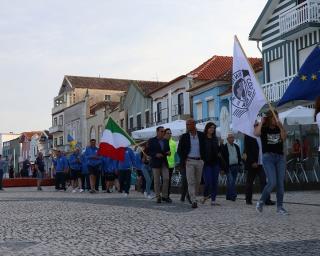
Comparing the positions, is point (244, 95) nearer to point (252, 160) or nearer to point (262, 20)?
point (252, 160)

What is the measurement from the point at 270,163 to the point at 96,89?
2288 inches

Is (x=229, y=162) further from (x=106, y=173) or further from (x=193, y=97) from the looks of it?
(x=193, y=97)

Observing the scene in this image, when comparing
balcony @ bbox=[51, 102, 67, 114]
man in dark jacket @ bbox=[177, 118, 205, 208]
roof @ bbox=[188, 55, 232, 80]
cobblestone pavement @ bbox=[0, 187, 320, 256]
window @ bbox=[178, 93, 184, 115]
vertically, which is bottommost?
cobblestone pavement @ bbox=[0, 187, 320, 256]

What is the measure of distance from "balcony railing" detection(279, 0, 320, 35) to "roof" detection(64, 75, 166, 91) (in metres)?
42.2

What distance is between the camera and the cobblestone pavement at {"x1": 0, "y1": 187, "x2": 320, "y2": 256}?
6168 mm

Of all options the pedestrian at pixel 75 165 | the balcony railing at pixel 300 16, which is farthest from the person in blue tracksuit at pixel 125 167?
the balcony railing at pixel 300 16

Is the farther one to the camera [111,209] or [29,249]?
[111,209]

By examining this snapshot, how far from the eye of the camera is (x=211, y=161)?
1209 cm

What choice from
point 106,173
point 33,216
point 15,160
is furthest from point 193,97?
point 15,160

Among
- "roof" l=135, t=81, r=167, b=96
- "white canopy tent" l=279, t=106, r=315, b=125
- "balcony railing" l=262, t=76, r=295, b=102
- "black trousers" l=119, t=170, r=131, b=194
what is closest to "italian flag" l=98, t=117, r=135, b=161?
"black trousers" l=119, t=170, r=131, b=194

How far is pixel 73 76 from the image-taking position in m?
69.6

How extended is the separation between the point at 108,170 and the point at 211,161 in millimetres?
7623

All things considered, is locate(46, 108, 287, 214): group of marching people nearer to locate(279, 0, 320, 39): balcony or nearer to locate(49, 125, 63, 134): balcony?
locate(279, 0, 320, 39): balcony

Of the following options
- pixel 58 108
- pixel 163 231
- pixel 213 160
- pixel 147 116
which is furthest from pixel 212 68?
pixel 58 108
